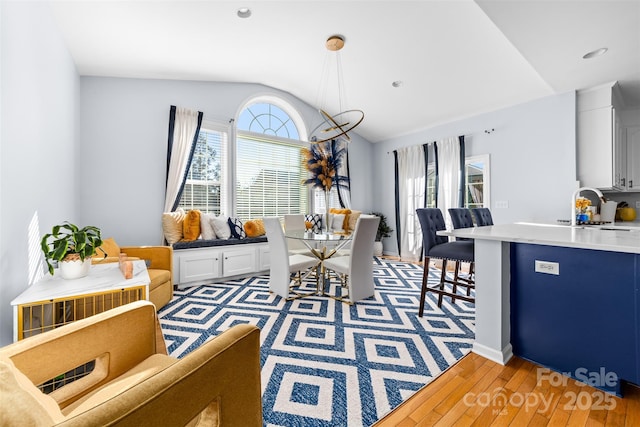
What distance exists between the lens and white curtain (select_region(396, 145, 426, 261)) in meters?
5.12

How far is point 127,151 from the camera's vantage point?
3570 mm

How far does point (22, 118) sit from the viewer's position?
1621 mm

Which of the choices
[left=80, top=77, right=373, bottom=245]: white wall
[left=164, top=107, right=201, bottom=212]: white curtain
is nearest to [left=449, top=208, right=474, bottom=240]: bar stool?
[left=164, top=107, right=201, bottom=212]: white curtain

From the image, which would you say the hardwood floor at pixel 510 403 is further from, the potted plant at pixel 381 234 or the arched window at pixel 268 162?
A: the potted plant at pixel 381 234

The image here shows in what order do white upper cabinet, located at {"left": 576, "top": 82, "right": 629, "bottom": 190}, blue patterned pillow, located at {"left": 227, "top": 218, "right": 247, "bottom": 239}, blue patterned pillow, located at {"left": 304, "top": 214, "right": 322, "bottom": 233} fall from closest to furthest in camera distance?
white upper cabinet, located at {"left": 576, "top": 82, "right": 629, "bottom": 190}, blue patterned pillow, located at {"left": 227, "top": 218, "right": 247, "bottom": 239}, blue patterned pillow, located at {"left": 304, "top": 214, "right": 322, "bottom": 233}

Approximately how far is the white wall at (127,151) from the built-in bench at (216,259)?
2.13 ft

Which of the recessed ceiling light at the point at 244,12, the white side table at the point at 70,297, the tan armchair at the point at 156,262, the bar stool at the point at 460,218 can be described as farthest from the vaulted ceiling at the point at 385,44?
the white side table at the point at 70,297

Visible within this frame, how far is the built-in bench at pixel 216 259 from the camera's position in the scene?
3.42m

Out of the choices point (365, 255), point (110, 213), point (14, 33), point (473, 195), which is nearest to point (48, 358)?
point (14, 33)

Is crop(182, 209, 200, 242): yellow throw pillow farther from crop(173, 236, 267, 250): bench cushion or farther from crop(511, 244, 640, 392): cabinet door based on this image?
crop(511, 244, 640, 392): cabinet door

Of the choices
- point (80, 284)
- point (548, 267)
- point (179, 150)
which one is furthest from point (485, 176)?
point (80, 284)

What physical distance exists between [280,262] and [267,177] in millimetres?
2317

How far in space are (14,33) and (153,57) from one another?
6.38 ft

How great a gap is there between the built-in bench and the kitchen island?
290 cm
